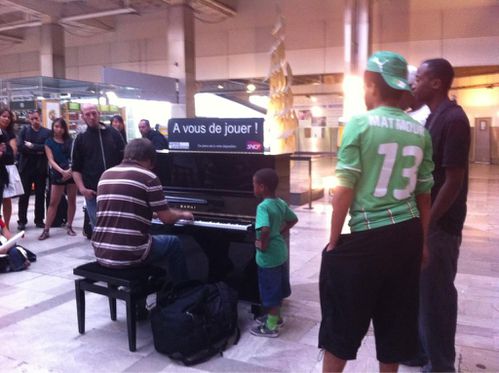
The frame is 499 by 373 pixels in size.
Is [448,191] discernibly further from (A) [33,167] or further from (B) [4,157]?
(A) [33,167]

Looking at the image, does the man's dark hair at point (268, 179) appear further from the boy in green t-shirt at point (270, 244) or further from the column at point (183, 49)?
the column at point (183, 49)

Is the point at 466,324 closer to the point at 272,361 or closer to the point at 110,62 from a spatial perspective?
the point at 272,361

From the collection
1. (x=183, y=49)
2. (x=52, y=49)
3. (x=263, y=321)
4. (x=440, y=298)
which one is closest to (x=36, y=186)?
(x=263, y=321)

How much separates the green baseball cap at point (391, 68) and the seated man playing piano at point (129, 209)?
1.65 m

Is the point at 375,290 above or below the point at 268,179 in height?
below

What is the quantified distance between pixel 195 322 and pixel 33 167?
16.5ft

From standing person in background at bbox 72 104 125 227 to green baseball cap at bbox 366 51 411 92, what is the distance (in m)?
3.68

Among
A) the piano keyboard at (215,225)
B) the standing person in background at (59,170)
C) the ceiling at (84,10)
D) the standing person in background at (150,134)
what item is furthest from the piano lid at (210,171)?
the ceiling at (84,10)

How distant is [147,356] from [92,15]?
12584 mm

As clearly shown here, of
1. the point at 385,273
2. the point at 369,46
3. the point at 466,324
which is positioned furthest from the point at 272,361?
the point at 369,46

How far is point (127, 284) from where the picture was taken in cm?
295

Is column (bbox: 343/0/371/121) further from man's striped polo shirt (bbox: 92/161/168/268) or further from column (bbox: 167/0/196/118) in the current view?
man's striped polo shirt (bbox: 92/161/168/268)

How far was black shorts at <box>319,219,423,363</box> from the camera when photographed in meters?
1.92

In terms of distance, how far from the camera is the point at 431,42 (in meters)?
12.2
